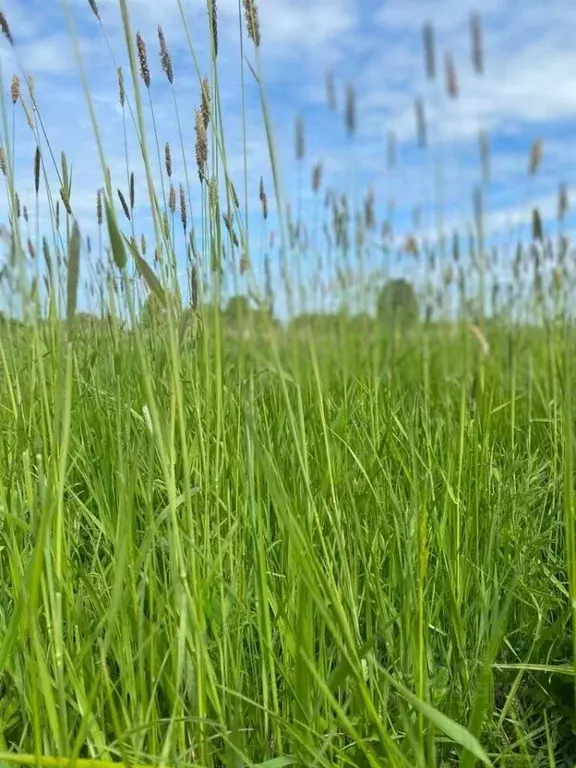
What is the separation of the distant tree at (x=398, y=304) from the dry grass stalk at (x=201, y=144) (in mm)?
352

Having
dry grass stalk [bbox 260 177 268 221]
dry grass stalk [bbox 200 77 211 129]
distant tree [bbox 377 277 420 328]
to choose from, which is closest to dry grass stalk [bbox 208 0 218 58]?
dry grass stalk [bbox 200 77 211 129]

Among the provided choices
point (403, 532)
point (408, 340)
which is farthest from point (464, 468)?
point (408, 340)

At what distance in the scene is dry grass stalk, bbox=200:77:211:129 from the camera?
95 cm

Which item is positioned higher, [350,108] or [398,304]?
[350,108]

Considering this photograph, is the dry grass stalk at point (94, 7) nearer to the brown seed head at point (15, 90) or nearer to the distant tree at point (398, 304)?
the brown seed head at point (15, 90)

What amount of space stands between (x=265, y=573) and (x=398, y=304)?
34 centimetres

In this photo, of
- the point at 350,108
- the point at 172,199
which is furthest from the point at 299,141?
the point at 172,199

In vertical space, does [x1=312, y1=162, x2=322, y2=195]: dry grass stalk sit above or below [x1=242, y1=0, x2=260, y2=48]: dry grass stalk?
below

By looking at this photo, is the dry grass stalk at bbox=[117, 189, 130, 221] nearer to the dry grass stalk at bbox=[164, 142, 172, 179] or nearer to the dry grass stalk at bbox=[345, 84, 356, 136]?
the dry grass stalk at bbox=[164, 142, 172, 179]

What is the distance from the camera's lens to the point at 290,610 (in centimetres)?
93

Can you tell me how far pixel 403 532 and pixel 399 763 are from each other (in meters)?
0.39

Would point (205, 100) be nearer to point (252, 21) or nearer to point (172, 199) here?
point (252, 21)

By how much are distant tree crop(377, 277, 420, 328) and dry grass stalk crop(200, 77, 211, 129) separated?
1.08ft

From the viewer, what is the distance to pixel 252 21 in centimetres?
85
